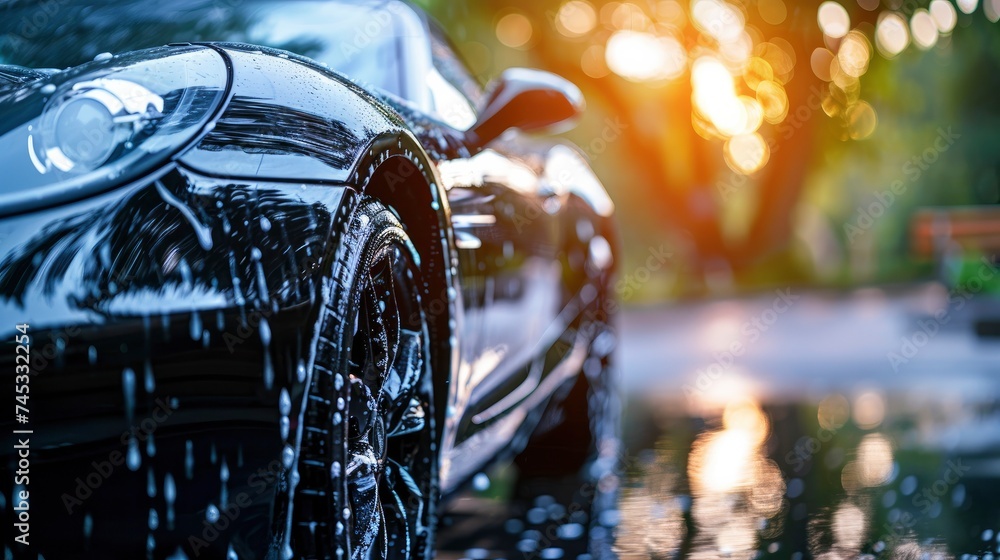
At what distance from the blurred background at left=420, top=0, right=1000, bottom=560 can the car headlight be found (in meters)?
2.03

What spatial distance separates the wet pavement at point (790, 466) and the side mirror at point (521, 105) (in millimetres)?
1227

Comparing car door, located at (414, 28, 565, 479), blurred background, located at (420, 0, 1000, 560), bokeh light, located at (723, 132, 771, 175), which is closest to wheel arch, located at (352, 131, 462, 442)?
car door, located at (414, 28, 565, 479)

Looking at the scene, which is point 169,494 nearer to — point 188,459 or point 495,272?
point 188,459

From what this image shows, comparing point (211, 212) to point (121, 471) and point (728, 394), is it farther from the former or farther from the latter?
point (728, 394)

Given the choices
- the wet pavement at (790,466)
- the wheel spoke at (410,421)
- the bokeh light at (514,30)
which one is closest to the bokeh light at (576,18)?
the bokeh light at (514,30)

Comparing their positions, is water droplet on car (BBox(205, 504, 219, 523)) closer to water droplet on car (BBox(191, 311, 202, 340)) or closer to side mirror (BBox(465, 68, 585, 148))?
water droplet on car (BBox(191, 311, 202, 340))

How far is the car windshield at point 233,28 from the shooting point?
11.6 feet

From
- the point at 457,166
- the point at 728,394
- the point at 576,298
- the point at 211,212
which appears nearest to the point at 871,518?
the point at 576,298

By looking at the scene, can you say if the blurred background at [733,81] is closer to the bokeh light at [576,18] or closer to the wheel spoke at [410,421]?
the bokeh light at [576,18]

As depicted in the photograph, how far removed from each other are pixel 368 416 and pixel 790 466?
123 inches

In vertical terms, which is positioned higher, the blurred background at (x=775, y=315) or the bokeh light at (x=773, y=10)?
the bokeh light at (x=773, y=10)

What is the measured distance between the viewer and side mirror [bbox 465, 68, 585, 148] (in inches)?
149

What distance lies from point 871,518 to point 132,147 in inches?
114

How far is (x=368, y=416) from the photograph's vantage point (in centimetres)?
264
